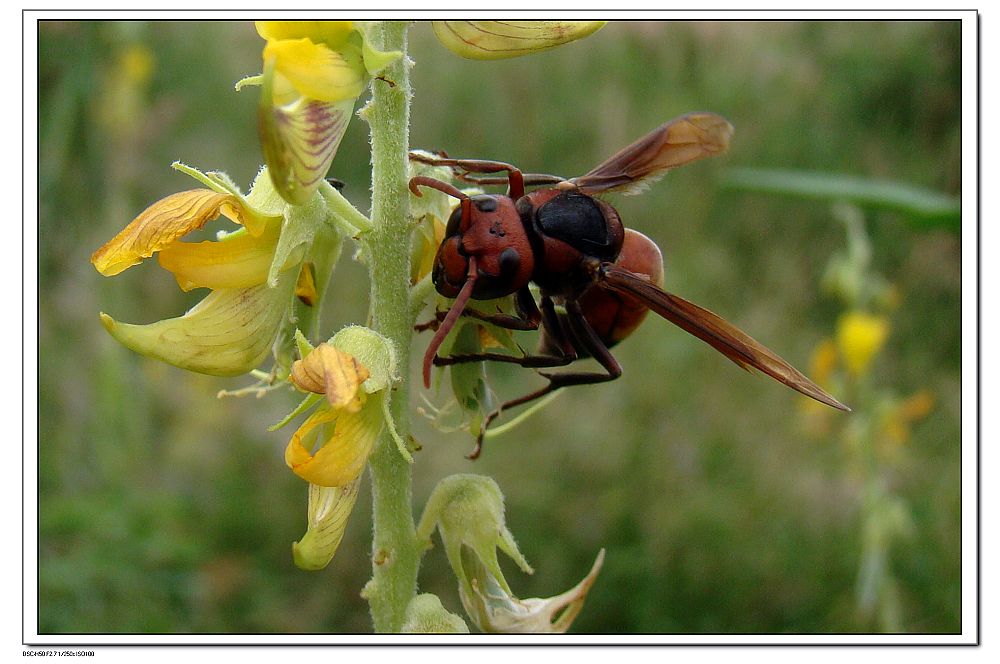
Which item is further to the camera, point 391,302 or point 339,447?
point 391,302

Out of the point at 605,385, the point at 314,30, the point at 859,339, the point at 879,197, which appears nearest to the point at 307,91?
the point at 314,30

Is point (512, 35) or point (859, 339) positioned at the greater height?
point (512, 35)

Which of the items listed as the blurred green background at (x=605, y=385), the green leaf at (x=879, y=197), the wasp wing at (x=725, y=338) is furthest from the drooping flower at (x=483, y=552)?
the blurred green background at (x=605, y=385)

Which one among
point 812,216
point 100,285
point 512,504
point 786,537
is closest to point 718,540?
point 786,537

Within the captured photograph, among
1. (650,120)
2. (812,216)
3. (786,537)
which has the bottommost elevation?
(786,537)

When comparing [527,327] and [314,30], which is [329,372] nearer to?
[527,327]

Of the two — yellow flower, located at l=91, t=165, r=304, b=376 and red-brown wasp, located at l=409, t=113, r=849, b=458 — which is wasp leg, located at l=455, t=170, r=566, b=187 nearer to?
red-brown wasp, located at l=409, t=113, r=849, b=458
